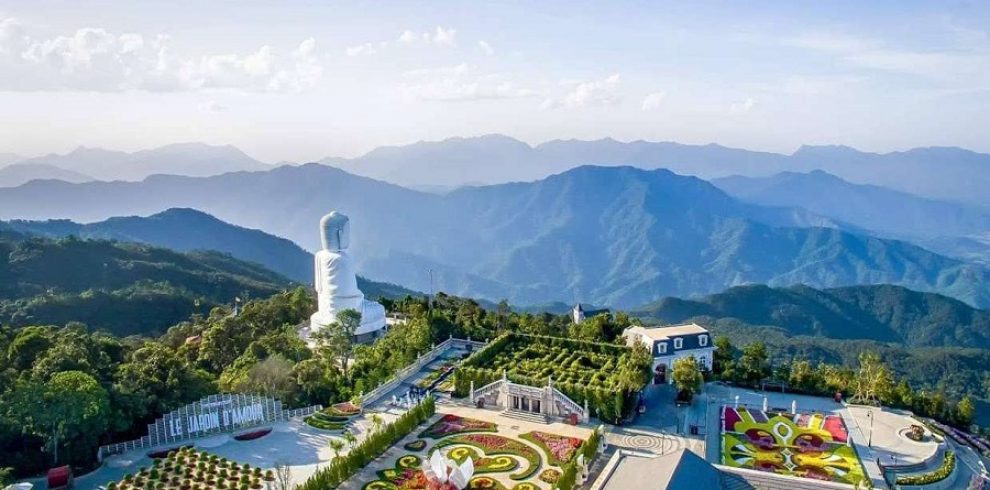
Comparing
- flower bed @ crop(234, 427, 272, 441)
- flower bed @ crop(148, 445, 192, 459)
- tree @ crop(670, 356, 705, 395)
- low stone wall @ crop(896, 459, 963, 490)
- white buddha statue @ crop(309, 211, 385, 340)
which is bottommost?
low stone wall @ crop(896, 459, 963, 490)

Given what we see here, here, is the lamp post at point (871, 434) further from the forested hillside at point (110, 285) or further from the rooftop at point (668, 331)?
the forested hillside at point (110, 285)

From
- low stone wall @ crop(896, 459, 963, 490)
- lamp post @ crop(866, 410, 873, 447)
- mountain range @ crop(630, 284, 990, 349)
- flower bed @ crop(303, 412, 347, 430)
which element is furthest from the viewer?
mountain range @ crop(630, 284, 990, 349)

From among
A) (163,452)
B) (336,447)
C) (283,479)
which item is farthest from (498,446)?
(163,452)

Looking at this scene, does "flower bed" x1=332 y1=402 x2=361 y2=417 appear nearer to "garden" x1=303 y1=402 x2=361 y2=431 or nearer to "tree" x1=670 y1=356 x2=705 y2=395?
"garden" x1=303 y1=402 x2=361 y2=431

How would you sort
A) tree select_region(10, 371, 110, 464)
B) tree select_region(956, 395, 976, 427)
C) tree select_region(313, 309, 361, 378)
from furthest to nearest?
tree select_region(313, 309, 361, 378) → tree select_region(956, 395, 976, 427) → tree select_region(10, 371, 110, 464)

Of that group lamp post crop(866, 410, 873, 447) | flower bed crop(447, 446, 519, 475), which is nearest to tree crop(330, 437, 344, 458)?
flower bed crop(447, 446, 519, 475)

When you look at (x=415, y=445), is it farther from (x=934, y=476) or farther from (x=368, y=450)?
(x=934, y=476)

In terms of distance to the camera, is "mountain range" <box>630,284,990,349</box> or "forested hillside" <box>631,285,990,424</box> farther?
"mountain range" <box>630,284,990,349</box>
